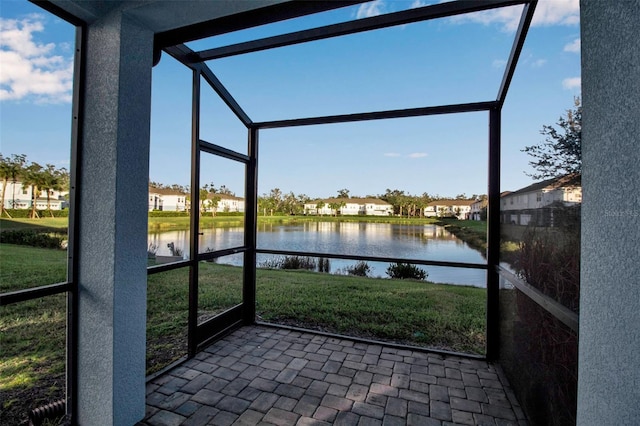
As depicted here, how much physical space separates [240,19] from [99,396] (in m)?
2.74

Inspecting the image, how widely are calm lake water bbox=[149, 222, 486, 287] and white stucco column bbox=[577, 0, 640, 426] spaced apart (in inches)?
88.0

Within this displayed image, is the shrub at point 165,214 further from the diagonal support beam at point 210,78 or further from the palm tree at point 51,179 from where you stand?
the diagonal support beam at point 210,78

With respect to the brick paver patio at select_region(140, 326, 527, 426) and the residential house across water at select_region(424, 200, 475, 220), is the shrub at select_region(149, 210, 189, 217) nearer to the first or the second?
the brick paver patio at select_region(140, 326, 527, 426)

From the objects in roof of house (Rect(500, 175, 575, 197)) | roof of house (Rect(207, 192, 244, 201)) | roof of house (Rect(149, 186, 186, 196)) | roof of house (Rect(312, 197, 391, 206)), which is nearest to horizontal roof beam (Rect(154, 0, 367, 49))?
roof of house (Rect(149, 186, 186, 196))

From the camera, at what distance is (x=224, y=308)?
3656 millimetres

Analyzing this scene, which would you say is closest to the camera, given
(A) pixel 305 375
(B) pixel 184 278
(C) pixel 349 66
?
(A) pixel 305 375

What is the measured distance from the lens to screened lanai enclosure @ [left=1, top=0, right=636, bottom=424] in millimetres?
1885

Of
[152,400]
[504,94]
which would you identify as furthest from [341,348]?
[504,94]

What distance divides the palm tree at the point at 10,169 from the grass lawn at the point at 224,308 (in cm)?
39

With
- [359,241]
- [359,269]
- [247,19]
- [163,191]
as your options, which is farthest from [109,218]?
[359,269]

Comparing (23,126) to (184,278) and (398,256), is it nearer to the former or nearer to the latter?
(184,278)

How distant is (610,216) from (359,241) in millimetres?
2910

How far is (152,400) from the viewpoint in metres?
2.33

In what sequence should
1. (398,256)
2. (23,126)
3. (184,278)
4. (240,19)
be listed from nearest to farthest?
(23,126) < (240,19) < (184,278) < (398,256)
